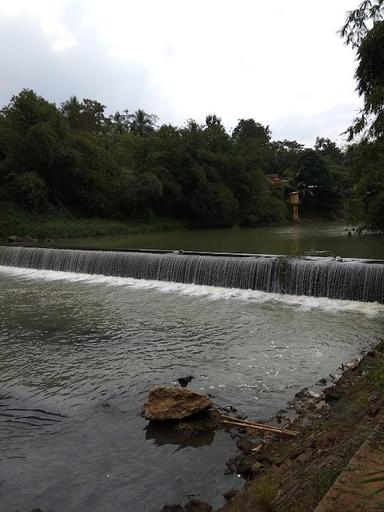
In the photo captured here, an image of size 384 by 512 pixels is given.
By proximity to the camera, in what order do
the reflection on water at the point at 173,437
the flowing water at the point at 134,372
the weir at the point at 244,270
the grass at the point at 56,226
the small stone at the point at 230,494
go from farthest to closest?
the grass at the point at 56,226, the weir at the point at 244,270, the reflection on water at the point at 173,437, the flowing water at the point at 134,372, the small stone at the point at 230,494

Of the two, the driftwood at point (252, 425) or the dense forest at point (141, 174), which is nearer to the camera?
the driftwood at point (252, 425)

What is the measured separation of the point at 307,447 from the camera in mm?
4039

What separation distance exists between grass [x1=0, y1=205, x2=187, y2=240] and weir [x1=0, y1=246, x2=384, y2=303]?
357 inches

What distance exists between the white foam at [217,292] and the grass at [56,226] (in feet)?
30.5

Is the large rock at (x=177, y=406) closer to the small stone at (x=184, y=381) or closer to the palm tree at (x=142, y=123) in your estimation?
the small stone at (x=184, y=381)

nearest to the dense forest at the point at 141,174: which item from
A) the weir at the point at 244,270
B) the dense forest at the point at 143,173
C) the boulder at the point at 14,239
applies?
the dense forest at the point at 143,173

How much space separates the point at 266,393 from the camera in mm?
6102

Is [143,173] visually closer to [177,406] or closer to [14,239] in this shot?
[14,239]

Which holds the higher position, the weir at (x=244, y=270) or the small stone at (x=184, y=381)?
the weir at (x=244, y=270)

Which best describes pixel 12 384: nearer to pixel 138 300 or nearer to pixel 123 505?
pixel 123 505

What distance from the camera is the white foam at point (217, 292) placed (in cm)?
1080

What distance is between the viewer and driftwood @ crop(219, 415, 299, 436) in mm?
4828

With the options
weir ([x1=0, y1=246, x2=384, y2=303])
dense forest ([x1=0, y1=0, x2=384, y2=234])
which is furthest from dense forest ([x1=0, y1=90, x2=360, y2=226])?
weir ([x1=0, y1=246, x2=384, y2=303])

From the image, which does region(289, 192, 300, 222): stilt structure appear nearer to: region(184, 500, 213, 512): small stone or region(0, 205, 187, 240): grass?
region(0, 205, 187, 240): grass
